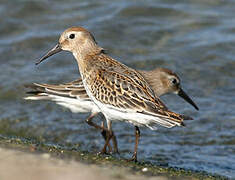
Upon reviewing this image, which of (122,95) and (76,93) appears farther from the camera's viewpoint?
(76,93)

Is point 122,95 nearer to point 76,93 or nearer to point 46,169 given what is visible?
point 76,93

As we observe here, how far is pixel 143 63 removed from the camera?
38.6 feet

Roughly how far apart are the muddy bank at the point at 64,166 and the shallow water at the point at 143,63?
1.57 meters

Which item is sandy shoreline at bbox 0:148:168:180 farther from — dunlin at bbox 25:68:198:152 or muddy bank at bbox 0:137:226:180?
dunlin at bbox 25:68:198:152

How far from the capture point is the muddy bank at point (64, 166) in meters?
5.16

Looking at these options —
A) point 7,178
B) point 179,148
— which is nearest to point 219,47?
point 179,148

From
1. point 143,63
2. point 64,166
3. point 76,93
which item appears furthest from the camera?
point 143,63

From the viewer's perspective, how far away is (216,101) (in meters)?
10.3

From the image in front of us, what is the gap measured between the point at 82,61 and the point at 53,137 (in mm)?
2089

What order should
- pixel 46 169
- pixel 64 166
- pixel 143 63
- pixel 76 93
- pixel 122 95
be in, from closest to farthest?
1. pixel 46 169
2. pixel 64 166
3. pixel 122 95
4. pixel 76 93
5. pixel 143 63

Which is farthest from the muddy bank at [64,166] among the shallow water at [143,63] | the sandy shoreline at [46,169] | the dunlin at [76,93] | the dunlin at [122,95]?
the dunlin at [76,93]

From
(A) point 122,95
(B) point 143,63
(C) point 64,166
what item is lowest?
(C) point 64,166

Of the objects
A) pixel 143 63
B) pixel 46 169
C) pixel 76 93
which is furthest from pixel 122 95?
pixel 143 63

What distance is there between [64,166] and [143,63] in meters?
6.47
